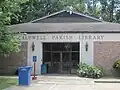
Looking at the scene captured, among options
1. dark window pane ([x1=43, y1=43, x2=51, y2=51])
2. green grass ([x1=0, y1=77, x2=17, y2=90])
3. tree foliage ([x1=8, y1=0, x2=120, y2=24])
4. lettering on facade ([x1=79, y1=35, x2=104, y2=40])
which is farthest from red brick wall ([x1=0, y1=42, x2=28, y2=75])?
tree foliage ([x1=8, y1=0, x2=120, y2=24])

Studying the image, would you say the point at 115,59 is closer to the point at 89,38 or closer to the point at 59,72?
the point at 89,38

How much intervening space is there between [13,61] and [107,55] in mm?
9050

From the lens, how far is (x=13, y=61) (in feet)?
102

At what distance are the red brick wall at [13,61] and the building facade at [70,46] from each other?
0.19 metres

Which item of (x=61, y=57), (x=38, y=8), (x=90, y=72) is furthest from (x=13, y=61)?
(x=38, y=8)

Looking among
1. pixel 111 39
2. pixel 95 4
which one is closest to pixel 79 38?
pixel 111 39

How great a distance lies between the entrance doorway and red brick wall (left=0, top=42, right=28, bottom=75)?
6.68 ft

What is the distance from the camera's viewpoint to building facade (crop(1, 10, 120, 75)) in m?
29.8

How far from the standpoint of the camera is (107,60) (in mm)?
29797

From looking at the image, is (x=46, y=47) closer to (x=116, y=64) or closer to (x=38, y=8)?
(x=116, y=64)

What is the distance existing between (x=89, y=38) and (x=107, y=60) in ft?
8.65

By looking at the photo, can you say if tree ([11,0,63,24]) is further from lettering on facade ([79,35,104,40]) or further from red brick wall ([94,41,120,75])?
red brick wall ([94,41,120,75])

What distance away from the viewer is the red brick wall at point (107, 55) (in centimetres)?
2970

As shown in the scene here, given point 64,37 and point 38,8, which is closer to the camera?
point 64,37
